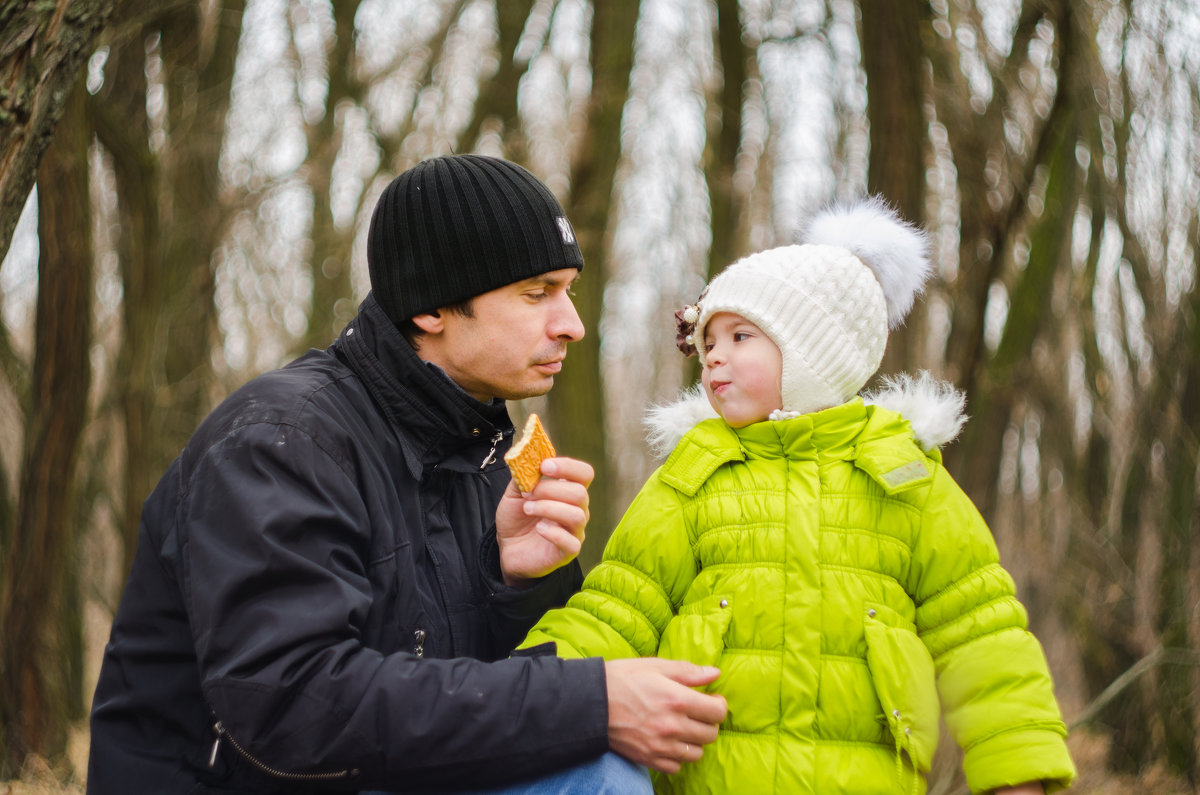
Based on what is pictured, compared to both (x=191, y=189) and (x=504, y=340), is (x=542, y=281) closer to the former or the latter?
(x=504, y=340)

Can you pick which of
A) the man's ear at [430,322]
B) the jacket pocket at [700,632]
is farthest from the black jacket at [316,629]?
the jacket pocket at [700,632]

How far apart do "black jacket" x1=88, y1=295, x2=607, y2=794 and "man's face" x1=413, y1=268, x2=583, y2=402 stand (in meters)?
0.17

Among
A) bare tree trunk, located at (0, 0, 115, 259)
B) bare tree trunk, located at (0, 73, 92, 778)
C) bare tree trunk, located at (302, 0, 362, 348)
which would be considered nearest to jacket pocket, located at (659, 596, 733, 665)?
bare tree trunk, located at (0, 0, 115, 259)

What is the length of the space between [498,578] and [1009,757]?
1210 mm

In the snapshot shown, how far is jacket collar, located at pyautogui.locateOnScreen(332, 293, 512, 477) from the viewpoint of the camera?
94.9 inches

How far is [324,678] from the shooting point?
186cm

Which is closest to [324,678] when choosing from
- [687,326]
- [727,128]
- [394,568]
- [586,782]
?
[394,568]

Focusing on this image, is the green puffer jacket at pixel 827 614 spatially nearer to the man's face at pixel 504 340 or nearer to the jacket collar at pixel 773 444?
the jacket collar at pixel 773 444

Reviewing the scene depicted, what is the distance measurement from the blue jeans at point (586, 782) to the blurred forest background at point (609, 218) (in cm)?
169

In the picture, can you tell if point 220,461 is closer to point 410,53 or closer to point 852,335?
point 852,335

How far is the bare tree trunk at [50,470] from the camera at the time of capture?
498 cm

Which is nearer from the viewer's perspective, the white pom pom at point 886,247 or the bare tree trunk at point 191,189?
the white pom pom at point 886,247

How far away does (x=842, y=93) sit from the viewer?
33.1 feet

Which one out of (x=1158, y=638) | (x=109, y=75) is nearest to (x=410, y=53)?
(x=109, y=75)
